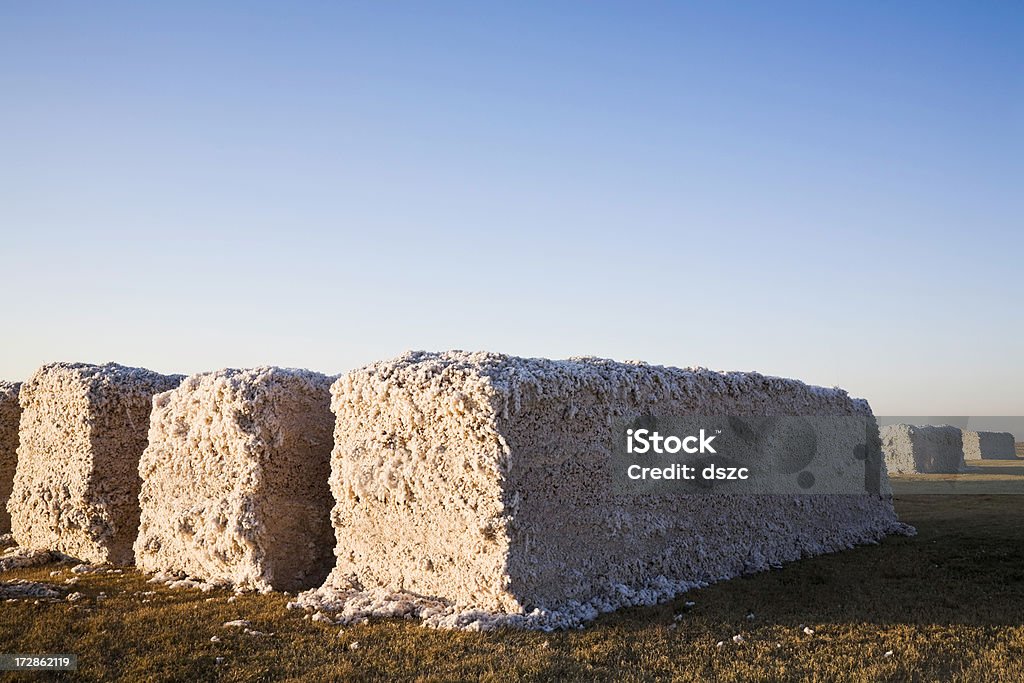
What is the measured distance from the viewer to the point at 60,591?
959 centimetres

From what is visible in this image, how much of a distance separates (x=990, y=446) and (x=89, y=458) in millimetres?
44401

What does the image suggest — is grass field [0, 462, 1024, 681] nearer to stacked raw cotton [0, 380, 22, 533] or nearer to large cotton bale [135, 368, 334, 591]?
large cotton bale [135, 368, 334, 591]

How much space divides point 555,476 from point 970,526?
11474mm

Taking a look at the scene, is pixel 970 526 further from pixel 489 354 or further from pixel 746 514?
pixel 489 354

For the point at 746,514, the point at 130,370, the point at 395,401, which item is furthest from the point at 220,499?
the point at 746,514

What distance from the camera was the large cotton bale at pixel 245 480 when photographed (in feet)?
32.6

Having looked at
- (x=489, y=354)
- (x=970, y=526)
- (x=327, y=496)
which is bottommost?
(x=970, y=526)

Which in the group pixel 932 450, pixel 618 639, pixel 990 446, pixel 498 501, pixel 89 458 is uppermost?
pixel 89 458

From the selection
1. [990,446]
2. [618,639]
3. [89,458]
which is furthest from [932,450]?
[89,458]

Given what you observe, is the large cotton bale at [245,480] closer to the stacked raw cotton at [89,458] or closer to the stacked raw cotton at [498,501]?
the stacked raw cotton at [498,501]

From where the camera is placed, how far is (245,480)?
10.0m

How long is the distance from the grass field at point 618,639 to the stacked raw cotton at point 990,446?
119 feet

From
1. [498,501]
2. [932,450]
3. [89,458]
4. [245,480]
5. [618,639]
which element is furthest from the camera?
[932,450]

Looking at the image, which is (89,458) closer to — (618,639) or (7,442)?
(7,442)
